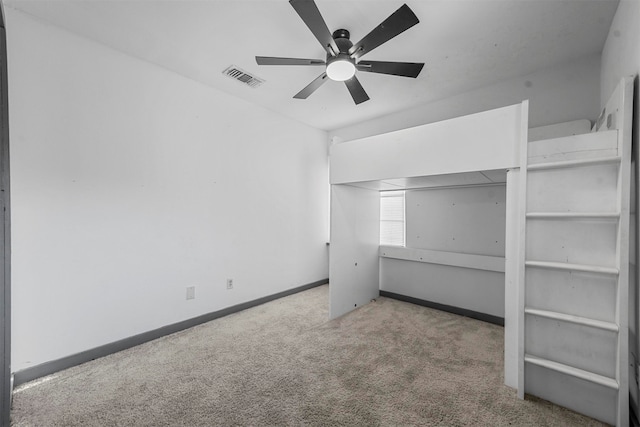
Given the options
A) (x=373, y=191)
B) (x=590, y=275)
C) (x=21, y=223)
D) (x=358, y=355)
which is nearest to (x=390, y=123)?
(x=373, y=191)

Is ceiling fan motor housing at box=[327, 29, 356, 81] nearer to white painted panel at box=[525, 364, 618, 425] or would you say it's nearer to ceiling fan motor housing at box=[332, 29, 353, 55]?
ceiling fan motor housing at box=[332, 29, 353, 55]

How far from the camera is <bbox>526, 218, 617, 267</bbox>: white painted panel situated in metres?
1.60

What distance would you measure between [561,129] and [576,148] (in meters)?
1.14

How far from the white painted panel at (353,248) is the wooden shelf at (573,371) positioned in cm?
180

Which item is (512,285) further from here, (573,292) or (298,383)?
(298,383)

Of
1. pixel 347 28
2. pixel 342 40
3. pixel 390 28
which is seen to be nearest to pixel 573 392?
pixel 390 28

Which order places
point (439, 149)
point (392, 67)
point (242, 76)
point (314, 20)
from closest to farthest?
point (314, 20)
point (392, 67)
point (439, 149)
point (242, 76)

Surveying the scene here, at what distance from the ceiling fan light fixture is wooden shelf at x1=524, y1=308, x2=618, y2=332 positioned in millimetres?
2176

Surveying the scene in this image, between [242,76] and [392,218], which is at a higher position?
[242,76]

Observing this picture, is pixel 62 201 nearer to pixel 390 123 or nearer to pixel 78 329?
pixel 78 329

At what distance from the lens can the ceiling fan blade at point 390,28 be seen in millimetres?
1478

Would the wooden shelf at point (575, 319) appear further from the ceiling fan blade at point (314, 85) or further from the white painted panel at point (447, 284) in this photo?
the ceiling fan blade at point (314, 85)

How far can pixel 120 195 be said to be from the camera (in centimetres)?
240

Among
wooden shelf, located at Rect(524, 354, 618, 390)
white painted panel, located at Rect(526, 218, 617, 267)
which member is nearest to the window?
white painted panel, located at Rect(526, 218, 617, 267)
